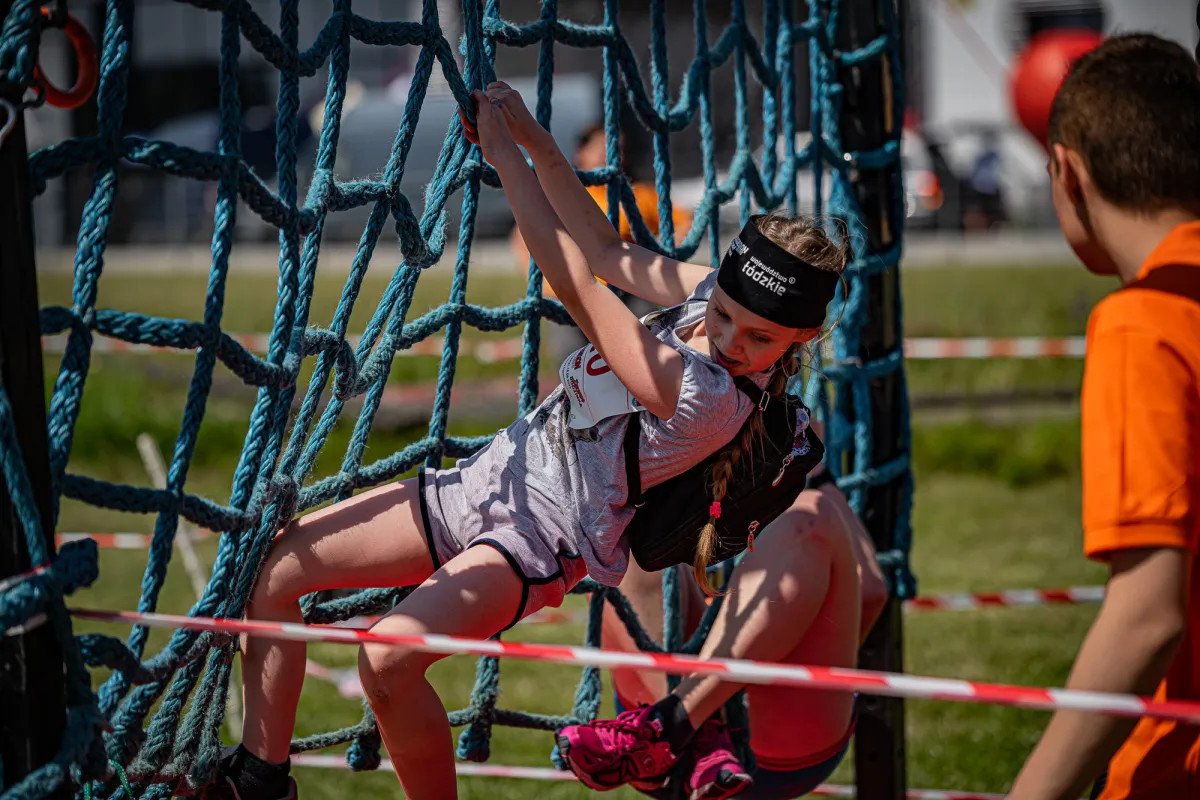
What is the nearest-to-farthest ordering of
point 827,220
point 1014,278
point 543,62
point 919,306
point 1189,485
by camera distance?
point 1189,485
point 827,220
point 543,62
point 919,306
point 1014,278

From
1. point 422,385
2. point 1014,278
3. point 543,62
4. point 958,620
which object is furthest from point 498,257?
point 543,62

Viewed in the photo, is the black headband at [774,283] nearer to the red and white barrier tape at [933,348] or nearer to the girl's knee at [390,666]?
the girl's knee at [390,666]

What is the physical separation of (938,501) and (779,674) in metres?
5.92

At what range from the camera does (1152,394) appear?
62.5 inches

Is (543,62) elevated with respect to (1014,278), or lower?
elevated

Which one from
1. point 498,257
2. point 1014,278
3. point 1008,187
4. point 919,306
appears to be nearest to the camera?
point 919,306

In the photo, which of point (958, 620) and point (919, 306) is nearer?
point (958, 620)

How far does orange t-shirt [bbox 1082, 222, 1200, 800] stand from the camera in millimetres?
1561

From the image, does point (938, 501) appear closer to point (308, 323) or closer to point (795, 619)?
point (795, 619)

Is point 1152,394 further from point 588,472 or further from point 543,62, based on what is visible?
point 543,62

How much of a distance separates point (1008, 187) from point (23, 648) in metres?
20.1

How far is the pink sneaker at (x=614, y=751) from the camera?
253 centimetres

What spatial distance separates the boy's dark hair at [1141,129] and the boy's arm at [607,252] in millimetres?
913

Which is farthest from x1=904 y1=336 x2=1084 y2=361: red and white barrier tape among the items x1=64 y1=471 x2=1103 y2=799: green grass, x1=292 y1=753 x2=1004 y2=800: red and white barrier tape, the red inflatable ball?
the red inflatable ball
